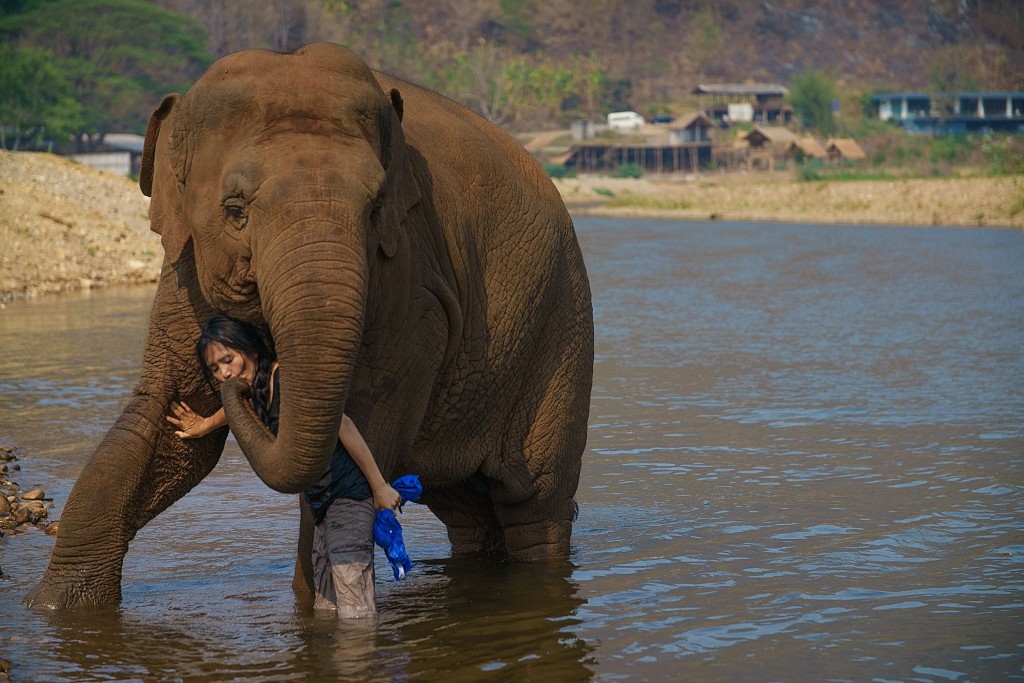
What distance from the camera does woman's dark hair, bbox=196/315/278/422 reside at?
18.1 feet

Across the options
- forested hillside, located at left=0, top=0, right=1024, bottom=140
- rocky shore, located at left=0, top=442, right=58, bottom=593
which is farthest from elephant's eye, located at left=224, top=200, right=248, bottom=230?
forested hillside, located at left=0, top=0, right=1024, bottom=140

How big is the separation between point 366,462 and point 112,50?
3178 inches

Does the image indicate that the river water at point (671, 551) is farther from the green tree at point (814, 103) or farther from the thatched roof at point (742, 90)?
the thatched roof at point (742, 90)

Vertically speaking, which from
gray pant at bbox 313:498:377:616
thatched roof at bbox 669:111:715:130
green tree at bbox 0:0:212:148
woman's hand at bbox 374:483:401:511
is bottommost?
gray pant at bbox 313:498:377:616

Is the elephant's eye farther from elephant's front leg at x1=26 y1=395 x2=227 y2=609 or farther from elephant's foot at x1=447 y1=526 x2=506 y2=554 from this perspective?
elephant's foot at x1=447 y1=526 x2=506 y2=554

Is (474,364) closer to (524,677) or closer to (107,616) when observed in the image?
(524,677)

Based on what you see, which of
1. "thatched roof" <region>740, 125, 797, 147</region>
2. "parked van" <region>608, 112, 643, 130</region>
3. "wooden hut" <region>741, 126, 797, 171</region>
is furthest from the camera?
"parked van" <region>608, 112, 643, 130</region>

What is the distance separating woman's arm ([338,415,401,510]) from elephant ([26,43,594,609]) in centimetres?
11

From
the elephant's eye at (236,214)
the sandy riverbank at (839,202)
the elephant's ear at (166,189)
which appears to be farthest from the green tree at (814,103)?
the elephant's eye at (236,214)

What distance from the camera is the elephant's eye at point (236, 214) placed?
5234mm

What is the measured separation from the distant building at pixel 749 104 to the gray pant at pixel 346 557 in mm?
105004

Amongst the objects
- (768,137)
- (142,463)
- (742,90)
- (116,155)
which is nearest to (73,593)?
(142,463)

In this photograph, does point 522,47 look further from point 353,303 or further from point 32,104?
point 353,303

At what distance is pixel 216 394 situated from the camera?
595 centimetres
